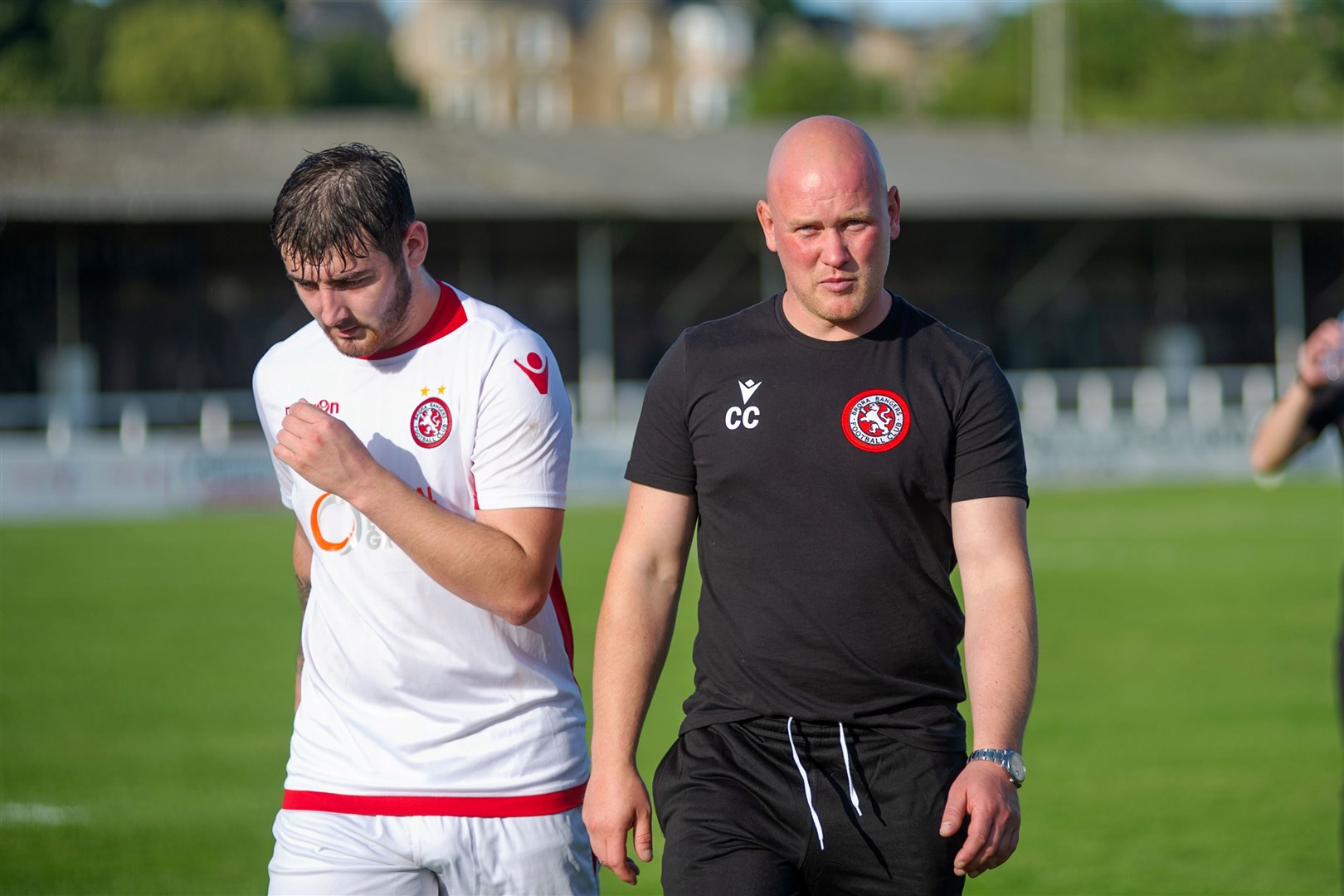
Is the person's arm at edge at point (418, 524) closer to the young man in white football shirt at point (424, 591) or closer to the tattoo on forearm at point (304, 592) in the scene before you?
the young man in white football shirt at point (424, 591)

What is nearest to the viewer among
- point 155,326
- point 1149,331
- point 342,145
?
point 342,145

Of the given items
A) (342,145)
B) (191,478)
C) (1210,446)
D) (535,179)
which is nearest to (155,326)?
(535,179)

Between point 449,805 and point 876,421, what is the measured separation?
1109 mm

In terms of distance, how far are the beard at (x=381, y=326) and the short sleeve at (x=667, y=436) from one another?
51 centimetres

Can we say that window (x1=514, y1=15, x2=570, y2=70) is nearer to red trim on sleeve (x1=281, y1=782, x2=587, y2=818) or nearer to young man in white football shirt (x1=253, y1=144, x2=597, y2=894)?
young man in white football shirt (x1=253, y1=144, x2=597, y2=894)

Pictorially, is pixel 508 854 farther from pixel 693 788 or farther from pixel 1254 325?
pixel 1254 325

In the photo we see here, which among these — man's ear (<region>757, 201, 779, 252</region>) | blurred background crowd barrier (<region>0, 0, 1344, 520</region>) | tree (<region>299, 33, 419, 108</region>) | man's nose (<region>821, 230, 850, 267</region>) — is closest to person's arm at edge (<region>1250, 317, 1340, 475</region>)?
man's ear (<region>757, 201, 779, 252</region>)

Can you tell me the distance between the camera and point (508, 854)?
3402 mm

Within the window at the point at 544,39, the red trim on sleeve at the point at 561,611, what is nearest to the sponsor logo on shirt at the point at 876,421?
the red trim on sleeve at the point at 561,611

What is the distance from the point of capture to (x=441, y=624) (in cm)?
341

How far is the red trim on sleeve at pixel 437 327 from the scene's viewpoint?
11.5 ft

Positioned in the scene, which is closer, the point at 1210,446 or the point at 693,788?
the point at 693,788

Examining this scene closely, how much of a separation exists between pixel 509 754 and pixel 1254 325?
4015 cm

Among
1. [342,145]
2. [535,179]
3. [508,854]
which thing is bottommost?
[508,854]
